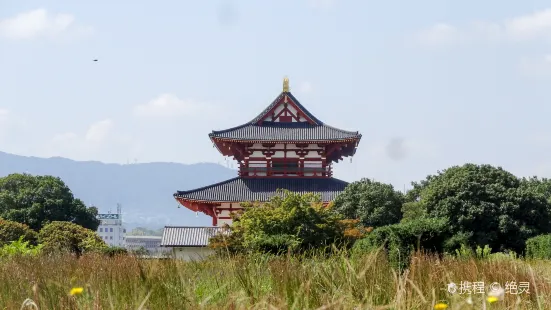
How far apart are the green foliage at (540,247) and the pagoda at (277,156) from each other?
12.9 metres

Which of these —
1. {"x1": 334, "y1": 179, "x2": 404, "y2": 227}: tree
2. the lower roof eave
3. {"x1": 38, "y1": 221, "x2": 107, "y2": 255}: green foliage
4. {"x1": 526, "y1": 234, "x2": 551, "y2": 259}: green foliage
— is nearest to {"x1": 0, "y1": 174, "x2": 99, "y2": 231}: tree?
{"x1": 38, "y1": 221, "x2": 107, "y2": 255}: green foliage

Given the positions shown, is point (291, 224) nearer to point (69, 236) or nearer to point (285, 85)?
point (69, 236)

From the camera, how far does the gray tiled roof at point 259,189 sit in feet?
115

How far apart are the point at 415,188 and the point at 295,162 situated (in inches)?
216

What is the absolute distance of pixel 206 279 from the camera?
270 inches

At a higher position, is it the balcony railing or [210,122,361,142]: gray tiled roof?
[210,122,361,142]: gray tiled roof

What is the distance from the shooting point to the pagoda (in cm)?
3538

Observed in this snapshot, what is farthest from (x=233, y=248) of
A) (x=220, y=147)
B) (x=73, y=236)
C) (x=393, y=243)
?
(x=220, y=147)

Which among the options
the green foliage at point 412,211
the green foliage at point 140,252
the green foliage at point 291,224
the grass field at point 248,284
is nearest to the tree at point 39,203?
the green foliage at point 412,211

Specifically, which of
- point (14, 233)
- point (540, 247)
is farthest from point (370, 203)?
point (14, 233)

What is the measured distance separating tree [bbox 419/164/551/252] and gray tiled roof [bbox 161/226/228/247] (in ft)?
29.4

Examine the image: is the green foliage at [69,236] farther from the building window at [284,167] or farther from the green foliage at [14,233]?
the building window at [284,167]

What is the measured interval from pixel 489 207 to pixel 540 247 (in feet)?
16.4

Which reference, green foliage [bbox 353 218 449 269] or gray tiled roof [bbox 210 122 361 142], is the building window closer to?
gray tiled roof [bbox 210 122 361 142]
